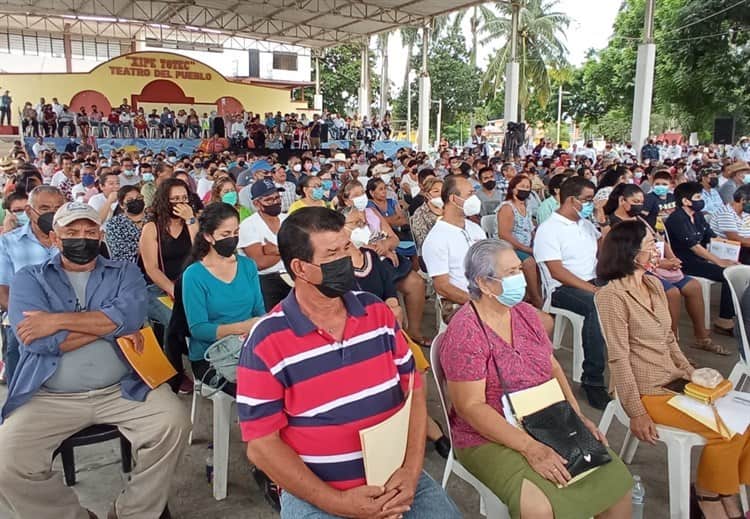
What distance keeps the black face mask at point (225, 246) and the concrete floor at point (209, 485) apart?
814 millimetres

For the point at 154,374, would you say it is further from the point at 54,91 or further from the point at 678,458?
the point at 54,91

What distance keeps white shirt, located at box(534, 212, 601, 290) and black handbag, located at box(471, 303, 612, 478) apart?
2.09m

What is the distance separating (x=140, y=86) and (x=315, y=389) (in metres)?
25.5

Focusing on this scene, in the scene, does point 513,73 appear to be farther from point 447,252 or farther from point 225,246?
point 225,246

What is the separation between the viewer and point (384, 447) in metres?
1.83

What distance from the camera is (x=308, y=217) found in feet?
6.41

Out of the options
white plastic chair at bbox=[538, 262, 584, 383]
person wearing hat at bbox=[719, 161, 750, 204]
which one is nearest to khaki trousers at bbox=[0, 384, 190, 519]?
white plastic chair at bbox=[538, 262, 584, 383]

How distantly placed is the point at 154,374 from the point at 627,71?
25.1 m

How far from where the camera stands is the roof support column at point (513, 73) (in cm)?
1812

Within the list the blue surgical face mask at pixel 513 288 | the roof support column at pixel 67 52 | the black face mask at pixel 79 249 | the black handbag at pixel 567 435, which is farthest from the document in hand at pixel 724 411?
the roof support column at pixel 67 52

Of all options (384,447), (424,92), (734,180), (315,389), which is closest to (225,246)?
(315,389)

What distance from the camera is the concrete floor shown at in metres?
2.73

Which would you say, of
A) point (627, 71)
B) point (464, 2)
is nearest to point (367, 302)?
point (464, 2)

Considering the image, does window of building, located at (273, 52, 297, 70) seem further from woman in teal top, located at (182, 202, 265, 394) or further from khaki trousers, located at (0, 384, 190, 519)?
khaki trousers, located at (0, 384, 190, 519)
